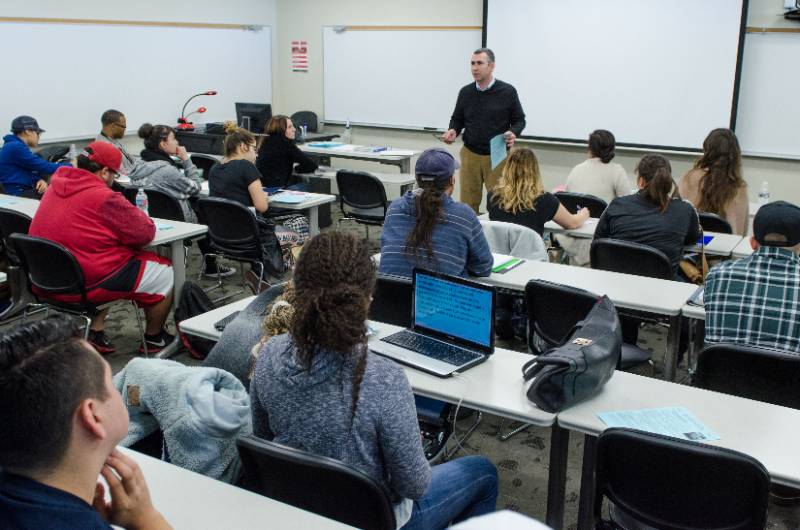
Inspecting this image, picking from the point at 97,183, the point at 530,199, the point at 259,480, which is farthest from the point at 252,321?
the point at 530,199

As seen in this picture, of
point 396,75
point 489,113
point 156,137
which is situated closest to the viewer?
point 156,137

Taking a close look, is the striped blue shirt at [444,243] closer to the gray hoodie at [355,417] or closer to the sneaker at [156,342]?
the gray hoodie at [355,417]

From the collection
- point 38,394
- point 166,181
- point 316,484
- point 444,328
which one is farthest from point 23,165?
point 38,394

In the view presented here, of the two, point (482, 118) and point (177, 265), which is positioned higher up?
point (482, 118)

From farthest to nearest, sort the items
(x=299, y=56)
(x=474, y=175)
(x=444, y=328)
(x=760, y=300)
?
(x=299, y=56)
(x=474, y=175)
(x=444, y=328)
(x=760, y=300)

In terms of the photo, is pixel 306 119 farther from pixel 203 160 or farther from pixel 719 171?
pixel 719 171

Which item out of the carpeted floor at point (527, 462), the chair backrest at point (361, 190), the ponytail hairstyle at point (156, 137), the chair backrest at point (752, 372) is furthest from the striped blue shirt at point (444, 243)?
the ponytail hairstyle at point (156, 137)

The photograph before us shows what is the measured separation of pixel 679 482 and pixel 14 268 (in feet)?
14.1

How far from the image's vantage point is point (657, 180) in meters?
3.92

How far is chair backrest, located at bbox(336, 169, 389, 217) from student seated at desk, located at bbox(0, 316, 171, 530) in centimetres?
497

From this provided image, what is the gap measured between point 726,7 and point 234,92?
5.60 m

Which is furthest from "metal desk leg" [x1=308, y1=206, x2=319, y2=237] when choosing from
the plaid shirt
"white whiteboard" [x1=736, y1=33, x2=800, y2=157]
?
"white whiteboard" [x1=736, y1=33, x2=800, y2=157]

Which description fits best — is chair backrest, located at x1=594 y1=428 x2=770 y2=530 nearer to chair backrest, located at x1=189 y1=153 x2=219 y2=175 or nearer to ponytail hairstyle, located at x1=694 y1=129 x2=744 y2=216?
ponytail hairstyle, located at x1=694 y1=129 x2=744 y2=216

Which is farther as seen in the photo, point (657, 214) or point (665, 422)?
point (657, 214)
